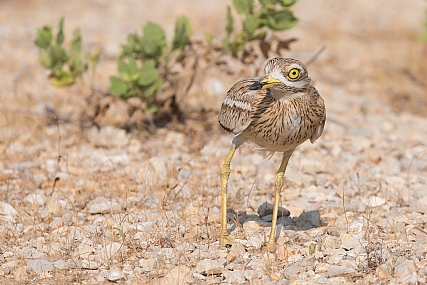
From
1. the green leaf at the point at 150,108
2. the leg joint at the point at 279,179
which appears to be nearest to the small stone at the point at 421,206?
the leg joint at the point at 279,179

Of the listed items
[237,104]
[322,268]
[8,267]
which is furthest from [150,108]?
[322,268]

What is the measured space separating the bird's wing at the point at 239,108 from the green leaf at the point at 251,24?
165 centimetres

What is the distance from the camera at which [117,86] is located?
18.9 ft

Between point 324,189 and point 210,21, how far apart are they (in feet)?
19.9

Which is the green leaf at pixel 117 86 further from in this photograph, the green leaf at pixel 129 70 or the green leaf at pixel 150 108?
the green leaf at pixel 150 108

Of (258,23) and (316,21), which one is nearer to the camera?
(258,23)

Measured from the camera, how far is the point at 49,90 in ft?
25.6

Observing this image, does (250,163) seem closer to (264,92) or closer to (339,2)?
(264,92)

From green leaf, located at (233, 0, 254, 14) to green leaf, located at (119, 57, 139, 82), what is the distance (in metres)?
1.16

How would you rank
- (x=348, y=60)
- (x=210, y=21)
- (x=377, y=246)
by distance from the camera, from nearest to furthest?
(x=377, y=246) → (x=348, y=60) → (x=210, y=21)

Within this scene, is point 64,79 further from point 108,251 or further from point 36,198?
point 108,251

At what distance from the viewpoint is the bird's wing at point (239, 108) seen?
3.76 metres

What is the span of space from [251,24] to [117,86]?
1466mm

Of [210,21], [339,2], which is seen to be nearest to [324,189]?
[210,21]
